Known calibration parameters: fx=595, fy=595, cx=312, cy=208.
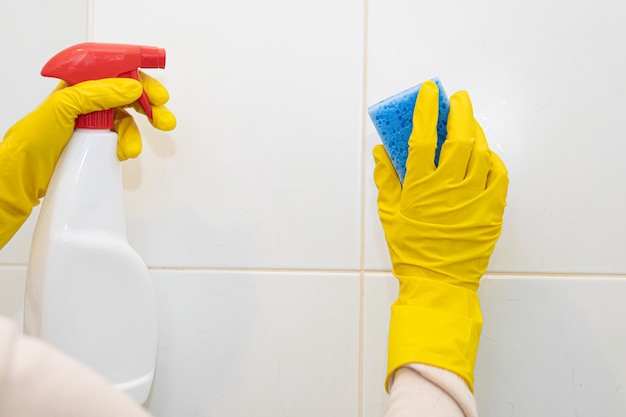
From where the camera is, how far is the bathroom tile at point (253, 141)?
2.27 feet

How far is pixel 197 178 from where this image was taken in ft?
2.29

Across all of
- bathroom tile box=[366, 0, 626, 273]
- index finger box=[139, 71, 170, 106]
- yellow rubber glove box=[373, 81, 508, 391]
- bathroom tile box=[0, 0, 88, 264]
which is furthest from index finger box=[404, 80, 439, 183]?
bathroom tile box=[0, 0, 88, 264]

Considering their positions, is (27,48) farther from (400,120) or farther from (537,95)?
(537,95)

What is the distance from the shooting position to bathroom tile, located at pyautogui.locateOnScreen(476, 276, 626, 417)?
0.68m

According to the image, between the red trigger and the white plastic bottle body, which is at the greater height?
the red trigger

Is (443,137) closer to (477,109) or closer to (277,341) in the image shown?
(477,109)

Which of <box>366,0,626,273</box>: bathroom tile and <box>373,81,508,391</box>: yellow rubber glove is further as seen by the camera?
<box>366,0,626,273</box>: bathroom tile

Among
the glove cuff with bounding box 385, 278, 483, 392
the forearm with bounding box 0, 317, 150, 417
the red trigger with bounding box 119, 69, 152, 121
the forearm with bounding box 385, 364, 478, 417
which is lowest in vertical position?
the forearm with bounding box 385, 364, 478, 417

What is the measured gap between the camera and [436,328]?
583mm

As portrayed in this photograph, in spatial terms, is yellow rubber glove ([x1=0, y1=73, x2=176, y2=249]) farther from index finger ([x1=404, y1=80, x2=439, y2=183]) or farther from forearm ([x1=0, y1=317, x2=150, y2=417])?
forearm ([x1=0, y1=317, x2=150, y2=417])

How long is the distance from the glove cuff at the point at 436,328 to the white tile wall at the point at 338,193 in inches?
3.2

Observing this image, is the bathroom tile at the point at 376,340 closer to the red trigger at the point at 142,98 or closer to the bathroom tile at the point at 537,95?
the bathroom tile at the point at 537,95

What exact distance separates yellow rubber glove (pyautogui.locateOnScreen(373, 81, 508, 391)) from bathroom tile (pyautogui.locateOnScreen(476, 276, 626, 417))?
85 mm

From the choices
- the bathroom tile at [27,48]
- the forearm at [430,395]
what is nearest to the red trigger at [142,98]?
the bathroom tile at [27,48]
